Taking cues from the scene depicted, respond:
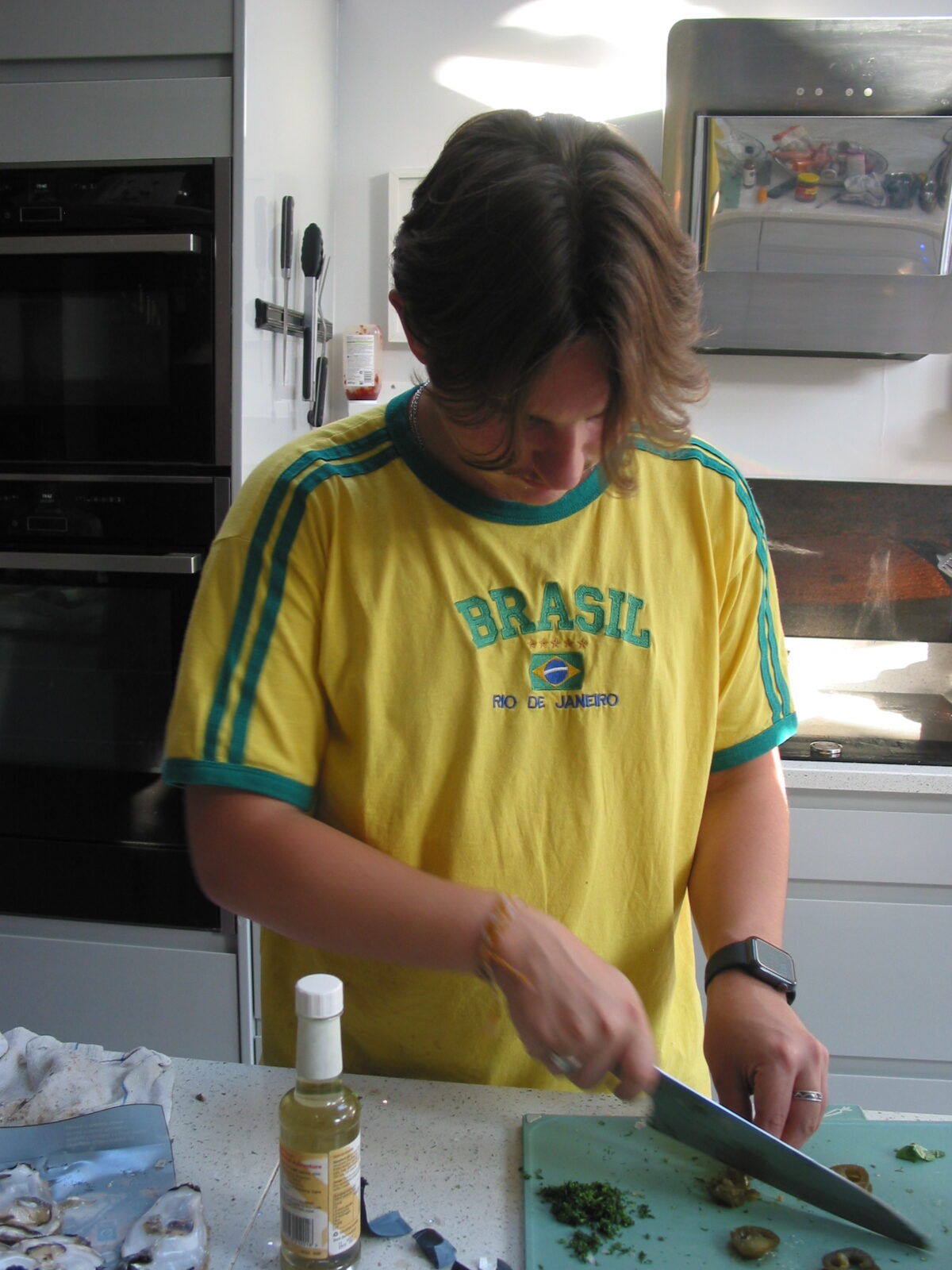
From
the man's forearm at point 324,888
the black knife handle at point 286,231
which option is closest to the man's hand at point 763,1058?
the man's forearm at point 324,888

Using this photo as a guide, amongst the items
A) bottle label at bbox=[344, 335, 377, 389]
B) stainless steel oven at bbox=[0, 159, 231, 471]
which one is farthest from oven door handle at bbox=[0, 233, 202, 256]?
bottle label at bbox=[344, 335, 377, 389]

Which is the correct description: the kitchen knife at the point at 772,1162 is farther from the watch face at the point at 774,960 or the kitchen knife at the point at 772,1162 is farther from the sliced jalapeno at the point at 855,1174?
the watch face at the point at 774,960

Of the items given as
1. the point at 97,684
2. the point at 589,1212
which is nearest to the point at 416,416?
the point at 589,1212

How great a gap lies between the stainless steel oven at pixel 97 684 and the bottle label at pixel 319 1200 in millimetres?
1277

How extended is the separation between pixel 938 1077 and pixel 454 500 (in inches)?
64.2

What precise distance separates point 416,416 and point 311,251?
123 cm

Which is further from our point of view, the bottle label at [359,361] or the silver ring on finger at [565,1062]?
the bottle label at [359,361]

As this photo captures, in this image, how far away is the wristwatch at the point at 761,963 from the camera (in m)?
0.84

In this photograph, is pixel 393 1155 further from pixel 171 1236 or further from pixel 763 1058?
pixel 763 1058

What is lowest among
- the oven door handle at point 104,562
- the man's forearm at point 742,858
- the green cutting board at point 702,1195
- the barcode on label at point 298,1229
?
the green cutting board at point 702,1195

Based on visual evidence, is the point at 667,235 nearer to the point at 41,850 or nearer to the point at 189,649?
the point at 189,649

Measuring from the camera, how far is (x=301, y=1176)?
625mm

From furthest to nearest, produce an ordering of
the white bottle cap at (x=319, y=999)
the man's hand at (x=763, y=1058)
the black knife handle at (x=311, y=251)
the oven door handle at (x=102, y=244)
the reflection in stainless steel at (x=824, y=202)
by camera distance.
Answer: the black knife handle at (x=311, y=251) → the reflection in stainless steel at (x=824, y=202) → the oven door handle at (x=102, y=244) → the man's hand at (x=763, y=1058) → the white bottle cap at (x=319, y=999)

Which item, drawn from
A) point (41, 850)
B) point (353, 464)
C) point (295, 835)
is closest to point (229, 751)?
point (295, 835)
